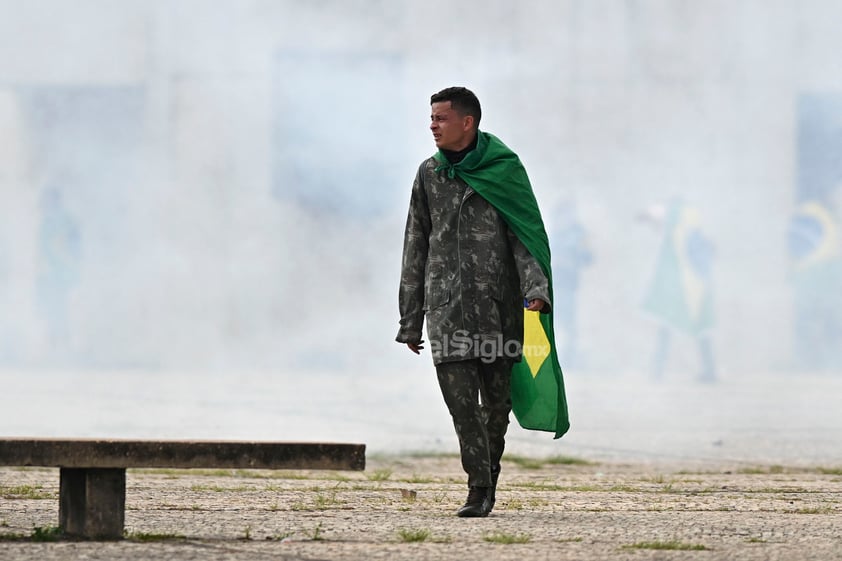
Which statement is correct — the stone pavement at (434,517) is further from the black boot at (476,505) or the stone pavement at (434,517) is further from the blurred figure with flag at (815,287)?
the blurred figure with flag at (815,287)

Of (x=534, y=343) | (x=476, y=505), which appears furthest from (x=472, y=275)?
(x=476, y=505)

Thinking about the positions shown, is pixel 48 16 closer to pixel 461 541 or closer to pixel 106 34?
pixel 106 34

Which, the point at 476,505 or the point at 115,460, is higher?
the point at 115,460

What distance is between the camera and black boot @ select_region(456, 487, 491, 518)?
6.09m

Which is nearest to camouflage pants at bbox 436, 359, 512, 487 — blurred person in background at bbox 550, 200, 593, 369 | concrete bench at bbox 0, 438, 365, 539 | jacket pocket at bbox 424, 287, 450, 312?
jacket pocket at bbox 424, 287, 450, 312

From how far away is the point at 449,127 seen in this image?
633cm

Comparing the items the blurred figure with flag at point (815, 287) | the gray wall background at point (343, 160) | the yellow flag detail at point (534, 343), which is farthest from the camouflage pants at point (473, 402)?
the blurred figure with flag at point (815, 287)

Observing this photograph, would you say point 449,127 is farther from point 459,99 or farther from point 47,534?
point 47,534

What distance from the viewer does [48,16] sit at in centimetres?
1509

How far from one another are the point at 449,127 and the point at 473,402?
1100 mm

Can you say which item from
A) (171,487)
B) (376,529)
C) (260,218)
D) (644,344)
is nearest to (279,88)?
(260,218)

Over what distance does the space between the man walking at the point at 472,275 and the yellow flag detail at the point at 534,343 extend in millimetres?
95

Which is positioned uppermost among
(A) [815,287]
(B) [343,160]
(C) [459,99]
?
(B) [343,160]

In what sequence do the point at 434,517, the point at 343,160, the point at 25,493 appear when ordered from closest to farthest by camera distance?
the point at 434,517 → the point at 25,493 → the point at 343,160
